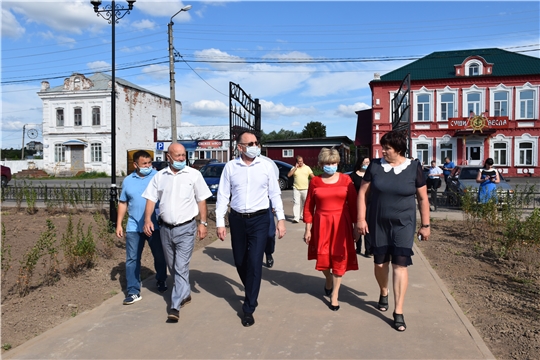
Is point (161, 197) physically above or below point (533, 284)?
above

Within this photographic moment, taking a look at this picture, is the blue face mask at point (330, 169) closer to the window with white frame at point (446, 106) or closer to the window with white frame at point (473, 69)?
the window with white frame at point (446, 106)

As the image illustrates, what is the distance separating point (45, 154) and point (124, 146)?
7.88 m

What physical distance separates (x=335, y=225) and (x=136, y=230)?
2364 mm

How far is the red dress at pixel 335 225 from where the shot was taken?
530 cm

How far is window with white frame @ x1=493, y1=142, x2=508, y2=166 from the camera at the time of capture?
36.4m

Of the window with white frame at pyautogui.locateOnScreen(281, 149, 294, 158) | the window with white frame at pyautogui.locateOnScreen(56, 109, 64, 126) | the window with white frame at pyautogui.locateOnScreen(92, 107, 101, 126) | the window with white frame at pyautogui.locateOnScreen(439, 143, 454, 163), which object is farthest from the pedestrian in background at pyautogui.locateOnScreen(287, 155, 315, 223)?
the window with white frame at pyautogui.locateOnScreen(56, 109, 64, 126)

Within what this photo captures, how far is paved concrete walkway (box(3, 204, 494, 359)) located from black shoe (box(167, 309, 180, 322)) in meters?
0.09

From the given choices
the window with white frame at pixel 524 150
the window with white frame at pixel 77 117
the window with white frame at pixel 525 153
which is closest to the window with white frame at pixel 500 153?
the window with white frame at pixel 524 150

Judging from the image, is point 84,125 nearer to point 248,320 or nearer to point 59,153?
point 59,153

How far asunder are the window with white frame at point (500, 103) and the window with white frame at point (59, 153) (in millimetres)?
39198

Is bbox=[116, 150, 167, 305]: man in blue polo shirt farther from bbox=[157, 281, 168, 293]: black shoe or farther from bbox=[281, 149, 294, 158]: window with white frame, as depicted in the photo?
bbox=[281, 149, 294, 158]: window with white frame

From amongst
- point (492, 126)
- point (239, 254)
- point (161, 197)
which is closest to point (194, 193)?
point (161, 197)

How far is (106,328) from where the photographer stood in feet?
15.4

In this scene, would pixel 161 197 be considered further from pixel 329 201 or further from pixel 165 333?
pixel 329 201
